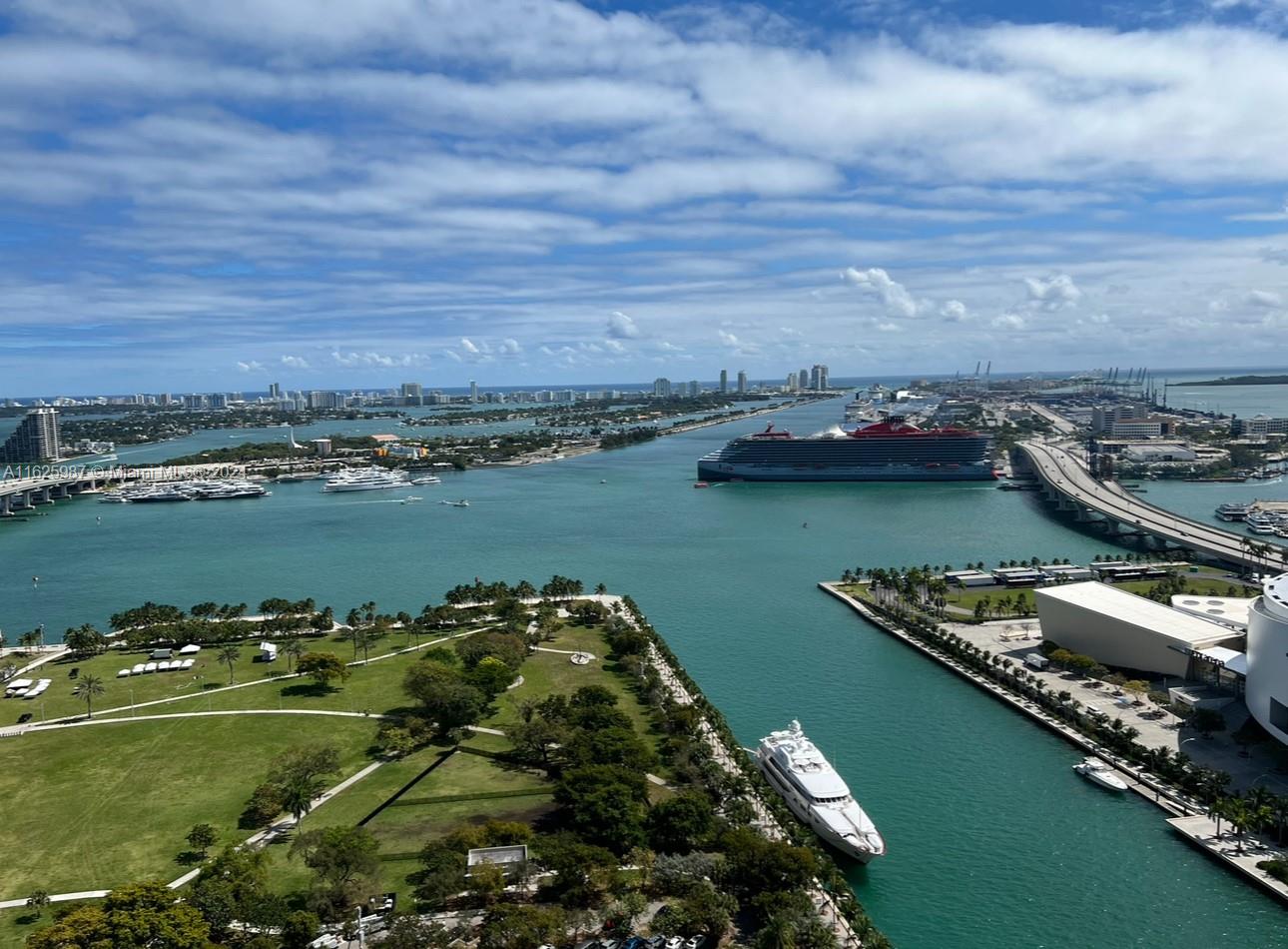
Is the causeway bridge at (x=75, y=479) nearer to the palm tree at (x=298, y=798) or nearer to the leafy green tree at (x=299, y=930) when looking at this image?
the palm tree at (x=298, y=798)

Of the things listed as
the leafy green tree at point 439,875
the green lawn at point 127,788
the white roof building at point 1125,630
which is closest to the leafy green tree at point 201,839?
the green lawn at point 127,788

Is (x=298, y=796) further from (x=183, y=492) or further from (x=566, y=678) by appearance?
(x=183, y=492)

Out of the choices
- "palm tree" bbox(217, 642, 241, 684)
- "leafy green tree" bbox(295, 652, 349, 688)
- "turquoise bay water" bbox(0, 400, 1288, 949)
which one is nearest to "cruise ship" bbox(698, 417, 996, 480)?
"turquoise bay water" bbox(0, 400, 1288, 949)

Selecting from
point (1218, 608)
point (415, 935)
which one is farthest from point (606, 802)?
point (1218, 608)

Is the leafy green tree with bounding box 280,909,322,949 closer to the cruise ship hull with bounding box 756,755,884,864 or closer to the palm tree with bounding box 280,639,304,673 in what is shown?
the cruise ship hull with bounding box 756,755,884,864

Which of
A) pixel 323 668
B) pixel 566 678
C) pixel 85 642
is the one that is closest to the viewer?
pixel 323 668

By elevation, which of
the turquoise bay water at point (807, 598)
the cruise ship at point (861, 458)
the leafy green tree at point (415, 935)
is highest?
the cruise ship at point (861, 458)

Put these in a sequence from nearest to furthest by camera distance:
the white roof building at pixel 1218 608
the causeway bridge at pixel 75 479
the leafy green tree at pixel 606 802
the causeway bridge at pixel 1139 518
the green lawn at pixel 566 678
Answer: the leafy green tree at pixel 606 802
the green lawn at pixel 566 678
the white roof building at pixel 1218 608
the causeway bridge at pixel 1139 518
the causeway bridge at pixel 75 479
